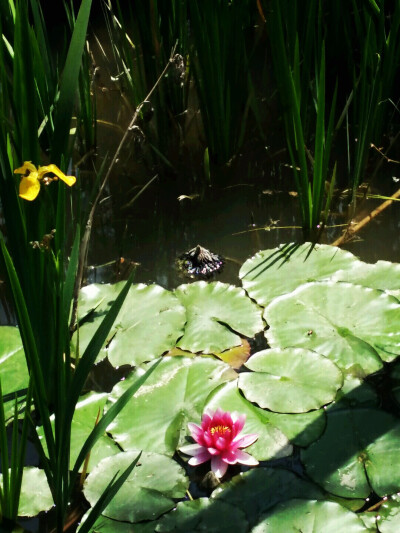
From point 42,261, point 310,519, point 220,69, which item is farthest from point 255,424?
point 220,69

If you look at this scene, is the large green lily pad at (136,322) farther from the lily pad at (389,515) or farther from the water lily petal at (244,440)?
the lily pad at (389,515)

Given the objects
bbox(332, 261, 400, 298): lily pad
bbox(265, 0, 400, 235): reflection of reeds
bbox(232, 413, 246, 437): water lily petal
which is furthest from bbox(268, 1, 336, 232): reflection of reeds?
bbox(232, 413, 246, 437): water lily petal

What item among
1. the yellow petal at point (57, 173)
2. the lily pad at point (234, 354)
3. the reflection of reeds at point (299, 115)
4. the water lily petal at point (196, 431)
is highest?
the yellow petal at point (57, 173)

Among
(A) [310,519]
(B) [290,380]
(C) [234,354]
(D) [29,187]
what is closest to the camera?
(D) [29,187]

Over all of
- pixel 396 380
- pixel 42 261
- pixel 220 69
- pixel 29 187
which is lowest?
pixel 396 380

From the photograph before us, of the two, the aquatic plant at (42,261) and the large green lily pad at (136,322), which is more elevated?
the aquatic plant at (42,261)

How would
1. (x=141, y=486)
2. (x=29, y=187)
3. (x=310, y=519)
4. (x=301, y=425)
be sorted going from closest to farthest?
(x=29, y=187), (x=310, y=519), (x=141, y=486), (x=301, y=425)

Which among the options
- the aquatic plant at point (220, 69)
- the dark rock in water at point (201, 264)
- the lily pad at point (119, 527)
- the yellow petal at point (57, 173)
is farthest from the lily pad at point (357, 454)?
the aquatic plant at point (220, 69)

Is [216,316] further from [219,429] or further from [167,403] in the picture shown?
[219,429]
